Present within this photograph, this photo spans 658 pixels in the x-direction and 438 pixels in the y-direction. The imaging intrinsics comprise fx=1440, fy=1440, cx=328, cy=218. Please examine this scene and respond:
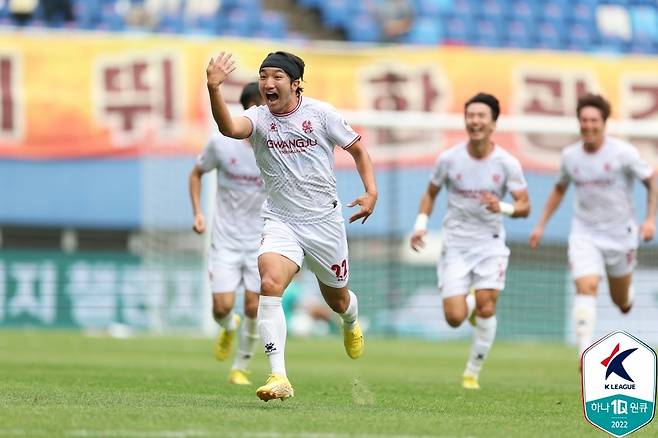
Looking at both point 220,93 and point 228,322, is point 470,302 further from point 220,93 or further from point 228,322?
point 220,93

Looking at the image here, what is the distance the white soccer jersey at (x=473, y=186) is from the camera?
13.0 metres

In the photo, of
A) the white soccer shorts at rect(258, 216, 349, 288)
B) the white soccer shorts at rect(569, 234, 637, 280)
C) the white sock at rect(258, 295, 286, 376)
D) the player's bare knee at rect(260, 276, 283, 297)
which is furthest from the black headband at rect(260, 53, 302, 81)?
the white soccer shorts at rect(569, 234, 637, 280)

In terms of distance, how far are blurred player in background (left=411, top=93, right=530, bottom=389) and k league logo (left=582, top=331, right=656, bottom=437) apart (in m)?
5.34

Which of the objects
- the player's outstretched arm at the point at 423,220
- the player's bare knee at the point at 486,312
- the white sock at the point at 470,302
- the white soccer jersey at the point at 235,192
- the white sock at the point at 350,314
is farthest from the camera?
the white sock at the point at 470,302

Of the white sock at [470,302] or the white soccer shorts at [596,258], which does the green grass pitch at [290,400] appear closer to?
the white sock at [470,302]

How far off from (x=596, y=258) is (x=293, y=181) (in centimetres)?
542

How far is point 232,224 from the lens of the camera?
12.9 m

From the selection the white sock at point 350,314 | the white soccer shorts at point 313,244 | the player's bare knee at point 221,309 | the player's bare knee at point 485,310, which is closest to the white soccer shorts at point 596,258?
the player's bare knee at point 485,310

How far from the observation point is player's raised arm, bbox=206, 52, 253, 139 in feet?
29.0

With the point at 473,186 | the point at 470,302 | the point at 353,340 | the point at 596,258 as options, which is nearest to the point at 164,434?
the point at 353,340

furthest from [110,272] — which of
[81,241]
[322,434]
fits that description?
[322,434]

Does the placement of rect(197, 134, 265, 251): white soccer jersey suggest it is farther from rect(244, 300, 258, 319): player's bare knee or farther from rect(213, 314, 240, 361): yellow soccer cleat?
rect(213, 314, 240, 361): yellow soccer cleat

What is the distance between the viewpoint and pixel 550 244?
78.6 feet

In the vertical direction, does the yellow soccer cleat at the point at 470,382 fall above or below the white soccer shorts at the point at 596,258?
below
